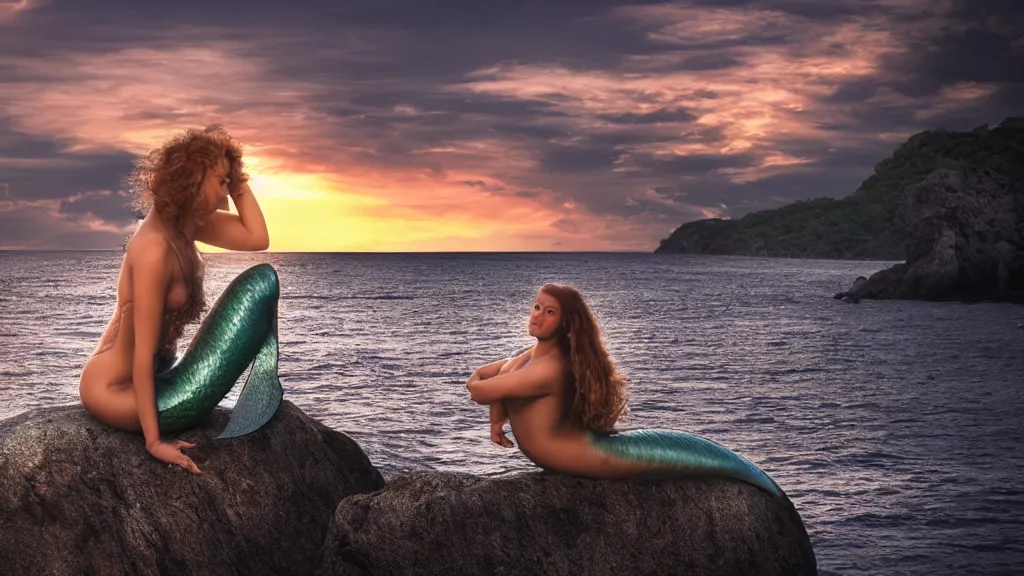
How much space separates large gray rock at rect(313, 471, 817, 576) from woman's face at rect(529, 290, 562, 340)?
1.12m

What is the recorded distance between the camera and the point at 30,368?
2652 centimetres

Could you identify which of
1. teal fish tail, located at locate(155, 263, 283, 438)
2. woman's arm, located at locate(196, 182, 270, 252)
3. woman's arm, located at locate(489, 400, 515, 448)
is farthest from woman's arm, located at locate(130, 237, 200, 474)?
woman's arm, located at locate(489, 400, 515, 448)

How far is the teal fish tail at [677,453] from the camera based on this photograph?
22.1ft

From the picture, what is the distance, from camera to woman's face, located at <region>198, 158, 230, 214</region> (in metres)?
6.49

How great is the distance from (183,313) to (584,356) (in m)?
2.85

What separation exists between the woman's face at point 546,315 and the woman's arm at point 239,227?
6.44 ft

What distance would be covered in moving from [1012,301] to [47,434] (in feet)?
218

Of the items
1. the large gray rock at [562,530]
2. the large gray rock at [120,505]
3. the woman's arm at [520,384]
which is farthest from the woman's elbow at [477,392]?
the large gray rock at [120,505]

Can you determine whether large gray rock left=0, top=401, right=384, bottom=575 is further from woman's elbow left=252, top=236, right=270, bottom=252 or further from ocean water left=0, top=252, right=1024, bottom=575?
ocean water left=0, top=252, right=1024, bottom=575

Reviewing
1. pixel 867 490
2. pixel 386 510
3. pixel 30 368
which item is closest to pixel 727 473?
pixel 386 510

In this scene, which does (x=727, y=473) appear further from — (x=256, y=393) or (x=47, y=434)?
(x=47, y=434)

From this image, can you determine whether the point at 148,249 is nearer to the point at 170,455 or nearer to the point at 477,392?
the point at 170,455

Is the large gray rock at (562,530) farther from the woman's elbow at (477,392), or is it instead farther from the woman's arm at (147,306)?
the woman's arm at (147,306)

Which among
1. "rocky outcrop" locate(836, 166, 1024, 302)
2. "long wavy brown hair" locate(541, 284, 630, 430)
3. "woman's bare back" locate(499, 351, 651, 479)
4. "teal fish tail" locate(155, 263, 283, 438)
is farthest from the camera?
"rocky outcrop" locate(836, 166, 1024, 302)
